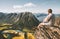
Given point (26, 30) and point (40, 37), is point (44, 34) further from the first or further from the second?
point (26, 30)

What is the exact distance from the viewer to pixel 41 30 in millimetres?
6738

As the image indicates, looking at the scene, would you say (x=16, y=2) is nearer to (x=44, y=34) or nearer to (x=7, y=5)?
(x=7, y=5)

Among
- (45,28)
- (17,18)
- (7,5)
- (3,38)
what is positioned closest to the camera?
(45,28)

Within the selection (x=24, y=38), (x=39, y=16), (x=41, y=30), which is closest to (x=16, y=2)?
(x=39, y=16)

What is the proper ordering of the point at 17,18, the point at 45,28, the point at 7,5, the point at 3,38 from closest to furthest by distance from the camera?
the point at 45,28 → the point at 3,38 → the point at 17,18 → the point at 7,5

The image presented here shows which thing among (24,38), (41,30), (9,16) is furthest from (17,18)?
(41,30)

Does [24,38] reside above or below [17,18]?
below

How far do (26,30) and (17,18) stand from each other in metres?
0.71

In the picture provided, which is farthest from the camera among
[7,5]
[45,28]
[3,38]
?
[7,5]

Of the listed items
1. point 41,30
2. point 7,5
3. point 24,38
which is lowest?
point 24,38

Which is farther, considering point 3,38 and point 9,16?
point 9,16

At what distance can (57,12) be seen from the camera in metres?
8.60

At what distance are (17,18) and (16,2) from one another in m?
0.95

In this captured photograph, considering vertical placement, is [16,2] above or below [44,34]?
above
